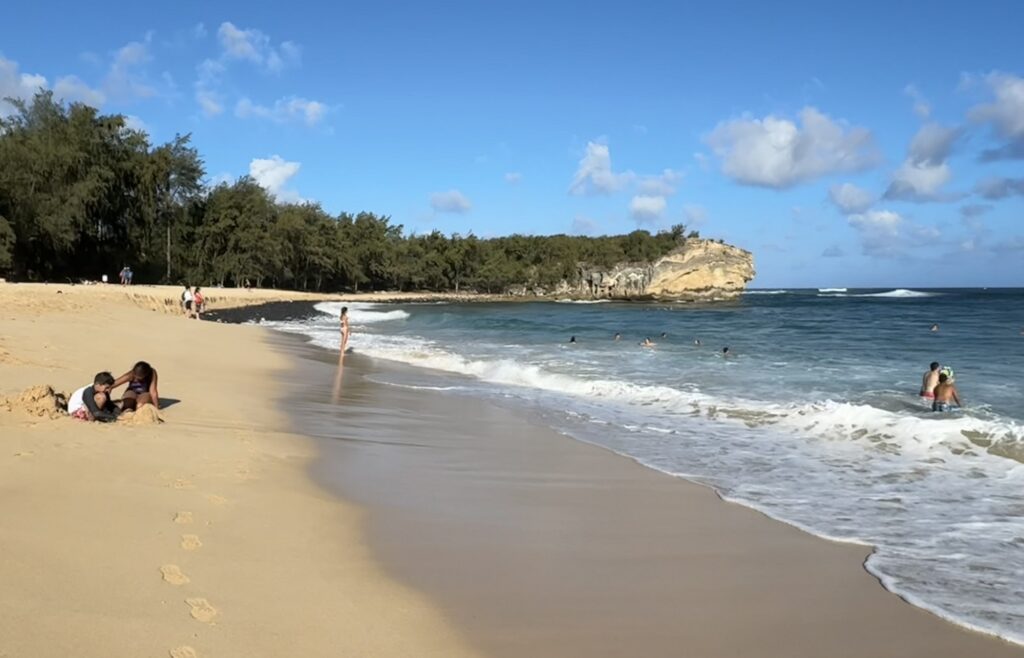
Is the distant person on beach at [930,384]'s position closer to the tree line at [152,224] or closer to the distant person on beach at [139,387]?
the distant person on beach at [139,387]

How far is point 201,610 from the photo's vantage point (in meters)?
3.35

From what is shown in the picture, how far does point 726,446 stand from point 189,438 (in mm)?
6282

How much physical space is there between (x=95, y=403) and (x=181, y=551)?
4276mm

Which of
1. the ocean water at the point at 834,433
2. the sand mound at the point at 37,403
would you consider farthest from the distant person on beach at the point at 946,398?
the sand mound at the point at 37,403

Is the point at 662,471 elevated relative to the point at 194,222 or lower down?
lower down

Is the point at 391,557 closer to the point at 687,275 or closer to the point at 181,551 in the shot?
the point at 181,551

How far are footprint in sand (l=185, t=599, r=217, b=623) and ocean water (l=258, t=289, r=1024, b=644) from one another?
3.95 meters

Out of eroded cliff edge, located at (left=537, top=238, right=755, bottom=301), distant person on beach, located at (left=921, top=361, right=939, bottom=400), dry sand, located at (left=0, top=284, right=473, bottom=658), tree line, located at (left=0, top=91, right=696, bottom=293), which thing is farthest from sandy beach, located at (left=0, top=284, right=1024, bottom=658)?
eroded cliff edge, located at (left=537, top=238, right=755, bottom=301)

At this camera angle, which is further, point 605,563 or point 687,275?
point 687,275

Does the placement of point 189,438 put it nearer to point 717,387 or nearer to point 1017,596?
point 1017,596

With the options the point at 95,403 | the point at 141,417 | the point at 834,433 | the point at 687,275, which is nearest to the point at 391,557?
the point at 141,417

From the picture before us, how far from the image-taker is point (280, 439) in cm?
786

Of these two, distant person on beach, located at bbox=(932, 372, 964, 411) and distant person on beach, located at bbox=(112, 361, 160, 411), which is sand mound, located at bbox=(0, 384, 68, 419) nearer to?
distant person on beach, located at bbox=(112, 361, 160, 411)

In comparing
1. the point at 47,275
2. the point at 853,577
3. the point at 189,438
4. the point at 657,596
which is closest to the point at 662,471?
the point at 853,577
